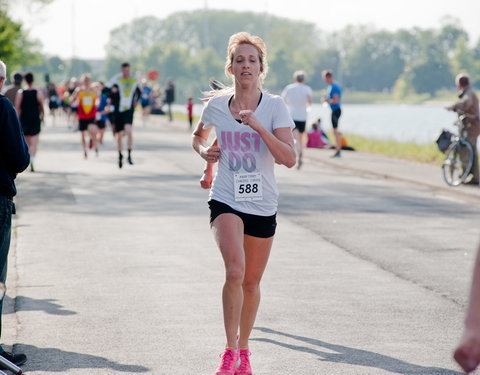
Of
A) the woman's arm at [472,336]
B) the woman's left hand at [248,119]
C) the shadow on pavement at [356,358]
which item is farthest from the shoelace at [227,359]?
the woman's arm at [472,336]

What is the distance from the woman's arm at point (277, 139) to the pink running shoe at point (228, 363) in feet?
3.33

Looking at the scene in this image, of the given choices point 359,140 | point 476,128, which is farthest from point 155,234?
point 359,140

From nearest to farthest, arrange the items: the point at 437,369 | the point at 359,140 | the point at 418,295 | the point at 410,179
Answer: the point at 437,369 → the point at 418,295 → the point at 410,179 → the point at 359,140

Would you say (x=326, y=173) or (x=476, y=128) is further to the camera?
(x=326, y=173)

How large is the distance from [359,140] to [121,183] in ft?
56.0

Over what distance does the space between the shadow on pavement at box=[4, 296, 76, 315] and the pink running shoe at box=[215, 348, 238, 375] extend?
2.29 m

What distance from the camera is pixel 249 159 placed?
5.58 meters

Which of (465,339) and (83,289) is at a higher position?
(465,339)

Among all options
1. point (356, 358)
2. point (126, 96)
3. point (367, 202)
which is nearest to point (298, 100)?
point (126, 96)

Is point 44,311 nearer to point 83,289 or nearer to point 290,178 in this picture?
point 83,289

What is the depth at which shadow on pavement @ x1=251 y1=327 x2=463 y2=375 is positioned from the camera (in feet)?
19.4

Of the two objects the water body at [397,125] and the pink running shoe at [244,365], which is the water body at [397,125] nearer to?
the water body at [397,125]

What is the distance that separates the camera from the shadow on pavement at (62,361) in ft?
19.6

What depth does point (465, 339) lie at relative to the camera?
222 cm
